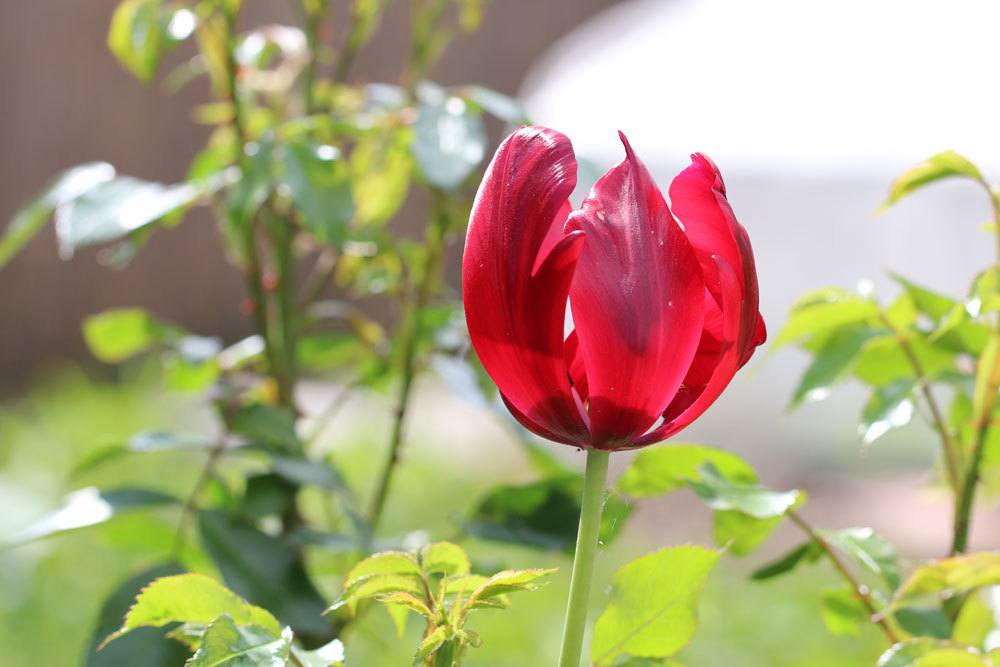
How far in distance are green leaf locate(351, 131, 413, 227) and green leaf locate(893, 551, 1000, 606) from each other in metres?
0.47

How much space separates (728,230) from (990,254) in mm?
2931

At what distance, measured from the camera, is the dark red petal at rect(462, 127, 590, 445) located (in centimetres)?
34

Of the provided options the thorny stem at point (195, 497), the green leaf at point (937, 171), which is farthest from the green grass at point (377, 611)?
the green leaf at point (937, 171)

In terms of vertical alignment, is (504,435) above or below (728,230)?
below

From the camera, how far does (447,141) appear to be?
2.14ft

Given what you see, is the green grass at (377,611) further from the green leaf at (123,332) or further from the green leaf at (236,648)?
the green leaf at (236,648)

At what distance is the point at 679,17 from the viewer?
3801mm

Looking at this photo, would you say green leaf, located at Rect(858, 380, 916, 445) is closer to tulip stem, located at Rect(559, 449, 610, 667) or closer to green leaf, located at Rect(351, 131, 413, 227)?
tulip stem, located at Rect(559, 449, 610, 667)

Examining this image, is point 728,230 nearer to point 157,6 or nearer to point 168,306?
point 157,6

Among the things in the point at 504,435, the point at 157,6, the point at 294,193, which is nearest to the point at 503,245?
the point at 294,193

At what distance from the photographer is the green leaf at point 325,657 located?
1.14ft

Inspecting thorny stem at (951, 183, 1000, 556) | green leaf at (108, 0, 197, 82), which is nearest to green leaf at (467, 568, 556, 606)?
thorny stem at (951, 183, 1000, 556)

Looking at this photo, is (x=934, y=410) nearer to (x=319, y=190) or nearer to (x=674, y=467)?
(x=674, y=467)

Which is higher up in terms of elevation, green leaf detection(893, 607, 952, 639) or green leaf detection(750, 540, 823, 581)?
green leaf detection(750, 540, 823, 581)
